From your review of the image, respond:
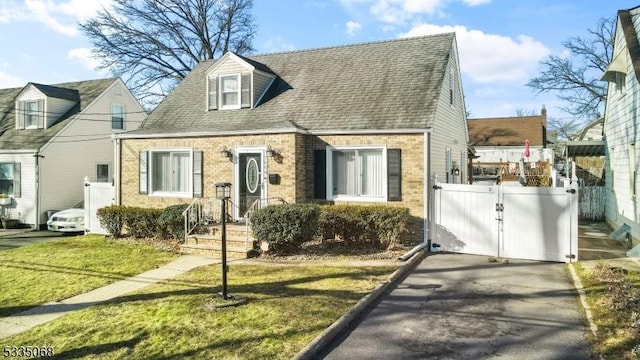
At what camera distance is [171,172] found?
629 inches

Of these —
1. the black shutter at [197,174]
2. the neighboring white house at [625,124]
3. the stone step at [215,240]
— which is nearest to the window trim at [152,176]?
the black shutter at [197,174]

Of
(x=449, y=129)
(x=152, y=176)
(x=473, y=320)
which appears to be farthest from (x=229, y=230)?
(x=449, y=129)

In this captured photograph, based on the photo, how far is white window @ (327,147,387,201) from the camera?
13.4 meters

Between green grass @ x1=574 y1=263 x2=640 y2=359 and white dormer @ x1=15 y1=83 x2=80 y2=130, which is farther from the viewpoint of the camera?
white dormer @ x1=15 y1=83 x2=80 y2=130

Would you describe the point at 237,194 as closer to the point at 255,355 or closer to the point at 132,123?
the point at 255,355

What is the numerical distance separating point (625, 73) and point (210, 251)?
13570mm

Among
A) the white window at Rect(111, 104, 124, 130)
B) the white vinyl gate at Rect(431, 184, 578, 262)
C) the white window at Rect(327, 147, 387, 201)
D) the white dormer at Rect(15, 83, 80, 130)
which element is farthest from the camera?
the white window at Rect(111, 104, 124, 130)

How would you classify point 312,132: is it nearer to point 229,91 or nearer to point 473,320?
point 229,91

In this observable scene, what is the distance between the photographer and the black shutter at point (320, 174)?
14.0 metres

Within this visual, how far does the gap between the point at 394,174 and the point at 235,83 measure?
736 cm

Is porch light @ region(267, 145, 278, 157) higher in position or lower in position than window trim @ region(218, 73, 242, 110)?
lower

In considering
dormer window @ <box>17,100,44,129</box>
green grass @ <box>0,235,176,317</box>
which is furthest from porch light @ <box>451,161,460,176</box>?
dormer window @ <box>17,100,44,129</box>

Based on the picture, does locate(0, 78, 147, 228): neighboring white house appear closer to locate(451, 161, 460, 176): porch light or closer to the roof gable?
locate(451, 161, 460, 176): porch light

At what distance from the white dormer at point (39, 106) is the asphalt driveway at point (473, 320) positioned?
21522 mm
